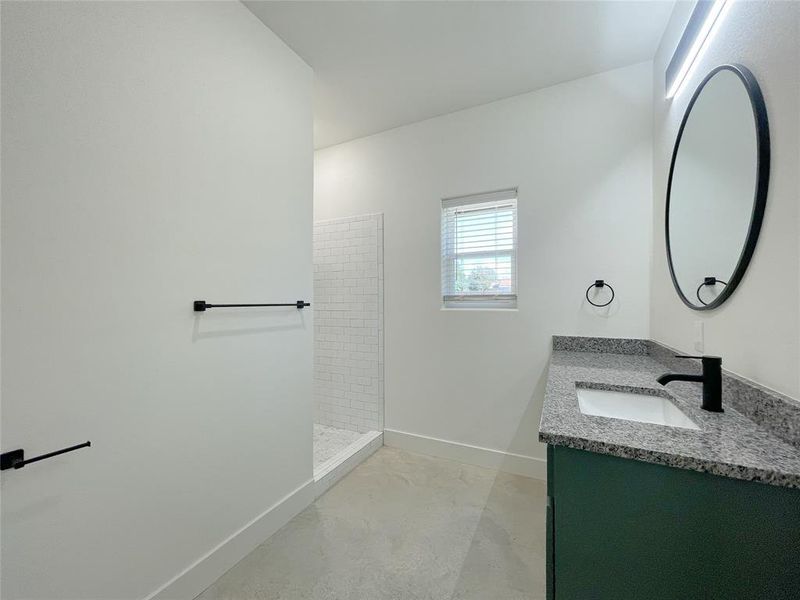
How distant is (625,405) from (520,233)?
1.41m

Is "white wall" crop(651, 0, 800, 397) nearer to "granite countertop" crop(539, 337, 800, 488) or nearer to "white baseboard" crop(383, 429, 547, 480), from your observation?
"granite countertop" crop(539, 337, 800, 488)

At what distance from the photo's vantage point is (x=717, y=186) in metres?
1.34

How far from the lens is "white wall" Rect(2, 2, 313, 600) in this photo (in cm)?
105

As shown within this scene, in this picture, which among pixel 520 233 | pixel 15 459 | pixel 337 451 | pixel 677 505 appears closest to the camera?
pixel 677 505

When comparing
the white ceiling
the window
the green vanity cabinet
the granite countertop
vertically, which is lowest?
the green vanity cabinet

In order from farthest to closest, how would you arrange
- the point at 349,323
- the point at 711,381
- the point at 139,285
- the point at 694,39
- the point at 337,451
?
the point at 349,323 → the point at 337,451 → the point at 694,39 → the point at 139,285 → the point at 711,381

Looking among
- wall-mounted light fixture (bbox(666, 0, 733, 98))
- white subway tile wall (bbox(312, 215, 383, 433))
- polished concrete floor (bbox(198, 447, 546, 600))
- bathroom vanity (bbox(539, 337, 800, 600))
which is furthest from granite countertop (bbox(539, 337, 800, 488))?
white subway tile wall (bbox(312, 215, 383, 433))

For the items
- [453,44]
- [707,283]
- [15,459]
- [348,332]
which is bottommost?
[15,459]

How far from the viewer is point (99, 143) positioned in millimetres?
1214

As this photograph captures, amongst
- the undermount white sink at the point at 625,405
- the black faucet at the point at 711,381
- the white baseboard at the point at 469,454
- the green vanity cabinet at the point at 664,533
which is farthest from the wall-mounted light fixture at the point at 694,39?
the white baseboard at the point at 469,454

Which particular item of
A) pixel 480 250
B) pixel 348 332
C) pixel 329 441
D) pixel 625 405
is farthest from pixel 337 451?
pixel 625 405

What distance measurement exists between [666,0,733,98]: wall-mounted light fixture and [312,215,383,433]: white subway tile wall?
81.5 inches

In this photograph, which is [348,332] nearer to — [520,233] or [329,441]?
[329,441]

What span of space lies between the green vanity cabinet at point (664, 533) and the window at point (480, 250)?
1.79 metres
